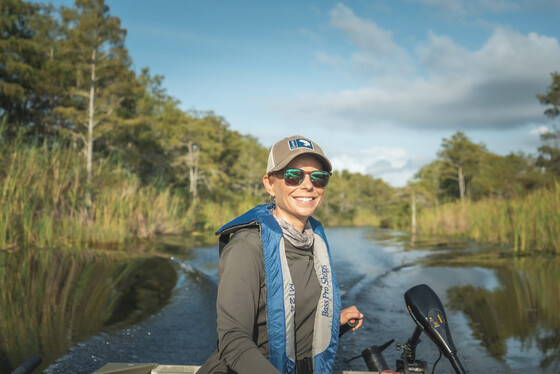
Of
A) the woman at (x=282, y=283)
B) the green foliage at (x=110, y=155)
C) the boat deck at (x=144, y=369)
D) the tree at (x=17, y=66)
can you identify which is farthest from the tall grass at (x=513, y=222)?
the tree at (x=17, y=66)

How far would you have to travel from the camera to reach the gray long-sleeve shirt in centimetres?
188

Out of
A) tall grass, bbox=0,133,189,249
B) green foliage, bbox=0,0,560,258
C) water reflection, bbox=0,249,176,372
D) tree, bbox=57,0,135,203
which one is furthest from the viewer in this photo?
tree, bbox=57,0,135,203

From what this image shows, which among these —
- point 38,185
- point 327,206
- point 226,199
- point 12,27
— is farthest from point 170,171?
point 327,206

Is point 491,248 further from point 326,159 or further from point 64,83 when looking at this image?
point 64,83

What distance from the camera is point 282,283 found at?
2084 millimetres

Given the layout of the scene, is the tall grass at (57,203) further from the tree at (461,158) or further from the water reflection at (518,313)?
the tree at (461,158)

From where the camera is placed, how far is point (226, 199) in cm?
3934

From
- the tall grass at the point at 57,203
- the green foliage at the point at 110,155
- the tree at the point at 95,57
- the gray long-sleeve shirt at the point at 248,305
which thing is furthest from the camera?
the tree at the point at 95,57

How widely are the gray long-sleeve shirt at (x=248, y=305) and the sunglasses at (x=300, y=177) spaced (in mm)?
322

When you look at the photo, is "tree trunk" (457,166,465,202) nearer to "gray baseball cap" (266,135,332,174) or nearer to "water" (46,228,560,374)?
"water" (46,228,560,374)

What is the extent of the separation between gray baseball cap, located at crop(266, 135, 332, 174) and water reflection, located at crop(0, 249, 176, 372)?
3.21m

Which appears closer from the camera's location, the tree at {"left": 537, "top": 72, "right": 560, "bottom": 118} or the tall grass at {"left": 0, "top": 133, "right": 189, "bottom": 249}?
the tall grass at {"left": 0, "top": 133, "right": 189, "bottom": 249}

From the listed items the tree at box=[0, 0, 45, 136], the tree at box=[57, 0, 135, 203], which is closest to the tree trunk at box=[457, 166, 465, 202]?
the tree at box=[57, 0, 135, 203]

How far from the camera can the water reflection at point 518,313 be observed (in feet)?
16.6
